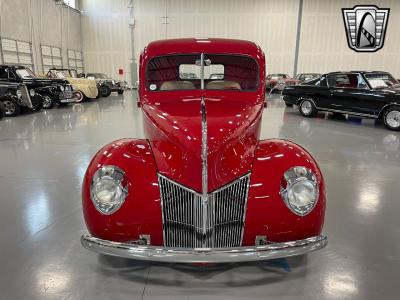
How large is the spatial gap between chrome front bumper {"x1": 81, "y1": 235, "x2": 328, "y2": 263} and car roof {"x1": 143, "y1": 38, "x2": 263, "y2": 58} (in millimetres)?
2004

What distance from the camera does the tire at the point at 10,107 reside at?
9245 mm

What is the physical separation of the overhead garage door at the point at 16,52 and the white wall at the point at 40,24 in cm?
27

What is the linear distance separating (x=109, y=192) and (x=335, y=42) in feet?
78.8

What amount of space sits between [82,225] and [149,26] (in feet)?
73.5

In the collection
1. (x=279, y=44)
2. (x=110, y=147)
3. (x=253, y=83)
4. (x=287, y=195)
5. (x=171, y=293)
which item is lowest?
(x=171, y=293)

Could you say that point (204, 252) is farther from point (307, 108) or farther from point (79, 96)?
point (79, 96)

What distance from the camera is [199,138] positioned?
2.06 meters

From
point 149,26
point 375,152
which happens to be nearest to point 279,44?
point 149,26

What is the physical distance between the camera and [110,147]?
7.61ft

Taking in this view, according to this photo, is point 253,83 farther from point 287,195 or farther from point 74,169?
point 74,169

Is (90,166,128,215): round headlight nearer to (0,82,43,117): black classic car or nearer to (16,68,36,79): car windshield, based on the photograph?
(0,82,43,117): black classic car

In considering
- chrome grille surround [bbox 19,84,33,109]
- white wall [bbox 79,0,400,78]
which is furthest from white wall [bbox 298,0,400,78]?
chrome grille surround [bbox 19,84,33,109]

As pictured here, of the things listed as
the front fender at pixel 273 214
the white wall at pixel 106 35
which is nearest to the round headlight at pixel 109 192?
the front fender at pixel 273 214

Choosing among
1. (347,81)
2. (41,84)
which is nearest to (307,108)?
(347,81)
